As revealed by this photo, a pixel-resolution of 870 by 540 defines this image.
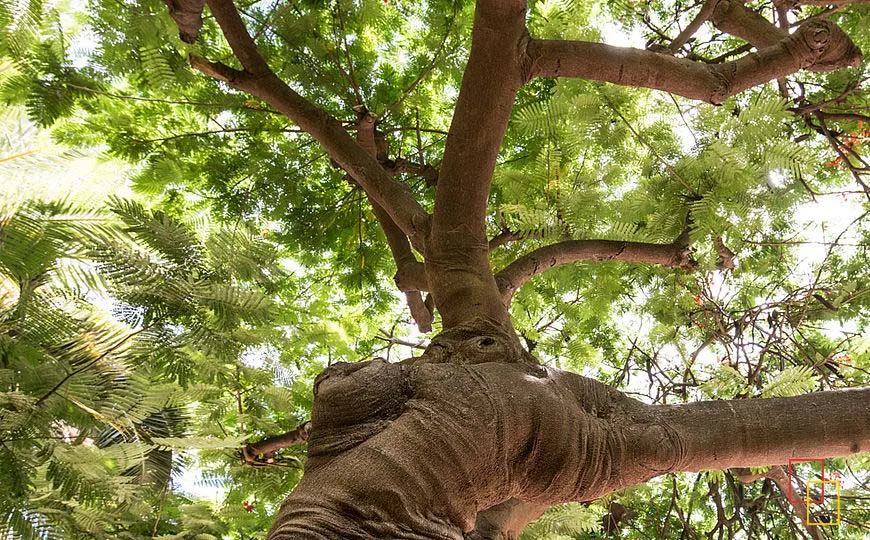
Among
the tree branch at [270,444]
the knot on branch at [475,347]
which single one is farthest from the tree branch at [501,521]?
the tree branch at [270,444]

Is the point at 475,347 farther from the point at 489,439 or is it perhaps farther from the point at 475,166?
the point at 475,166

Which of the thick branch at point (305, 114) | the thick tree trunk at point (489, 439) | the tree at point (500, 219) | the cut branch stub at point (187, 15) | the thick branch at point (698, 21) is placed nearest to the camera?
the thick tree trunk at point (489, 439)

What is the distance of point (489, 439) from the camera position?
1832 millimetres

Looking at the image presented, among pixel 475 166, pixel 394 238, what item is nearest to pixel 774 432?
pixel 475 166

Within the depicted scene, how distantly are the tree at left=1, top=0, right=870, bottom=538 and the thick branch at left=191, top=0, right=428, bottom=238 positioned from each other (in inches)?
0.5

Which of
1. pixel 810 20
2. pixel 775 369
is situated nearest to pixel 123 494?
pixel 810 20

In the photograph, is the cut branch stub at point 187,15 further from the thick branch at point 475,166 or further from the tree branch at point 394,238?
the thick branch at point 475,166

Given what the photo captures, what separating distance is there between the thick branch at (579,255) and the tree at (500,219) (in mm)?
12

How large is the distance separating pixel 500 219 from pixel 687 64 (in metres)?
1.73

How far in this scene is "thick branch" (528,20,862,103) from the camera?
2750 mm

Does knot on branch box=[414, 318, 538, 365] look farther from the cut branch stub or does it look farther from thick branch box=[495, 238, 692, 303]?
the cut branch stub

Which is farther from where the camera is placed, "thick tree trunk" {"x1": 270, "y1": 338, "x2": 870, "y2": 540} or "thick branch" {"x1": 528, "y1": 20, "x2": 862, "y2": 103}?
"thick branch" {"x1": 528, "y1": 20, "x2": 862, "y2": 103}

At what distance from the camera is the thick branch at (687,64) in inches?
108

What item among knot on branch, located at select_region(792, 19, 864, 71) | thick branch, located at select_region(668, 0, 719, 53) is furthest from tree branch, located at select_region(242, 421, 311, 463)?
knot on branch, located at select_region(792, 19, 864, 71)
